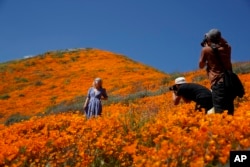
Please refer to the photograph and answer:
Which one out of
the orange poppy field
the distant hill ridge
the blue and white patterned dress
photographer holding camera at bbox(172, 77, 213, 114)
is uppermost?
the distant hill ridge

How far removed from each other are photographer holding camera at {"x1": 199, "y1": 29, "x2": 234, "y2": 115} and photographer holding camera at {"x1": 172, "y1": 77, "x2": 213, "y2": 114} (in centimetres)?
74

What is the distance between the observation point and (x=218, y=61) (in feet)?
23.6

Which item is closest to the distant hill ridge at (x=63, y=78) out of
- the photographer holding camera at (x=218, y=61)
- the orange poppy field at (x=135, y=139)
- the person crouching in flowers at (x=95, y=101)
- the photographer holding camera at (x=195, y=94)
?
the orange poppy field at (x=135, y=139)

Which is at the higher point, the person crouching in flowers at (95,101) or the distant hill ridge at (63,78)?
the distant hill ridge at (63,78)

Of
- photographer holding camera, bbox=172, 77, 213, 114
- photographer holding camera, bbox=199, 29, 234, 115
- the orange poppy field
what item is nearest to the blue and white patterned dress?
the orange poppy field

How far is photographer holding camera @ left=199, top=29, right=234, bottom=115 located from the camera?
23.3ft

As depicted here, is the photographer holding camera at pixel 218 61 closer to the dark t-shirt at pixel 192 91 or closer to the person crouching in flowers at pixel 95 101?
the dark t-shirt at pixel 192 91

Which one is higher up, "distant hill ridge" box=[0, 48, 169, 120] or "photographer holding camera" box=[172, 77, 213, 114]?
"distant hill ridge" box=[0, 48, 169, 120]

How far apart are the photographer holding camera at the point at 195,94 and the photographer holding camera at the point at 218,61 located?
2.44 ft

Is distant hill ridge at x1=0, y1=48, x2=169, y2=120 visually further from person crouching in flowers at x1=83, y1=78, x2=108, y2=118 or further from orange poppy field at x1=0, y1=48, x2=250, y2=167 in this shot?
person crouching in flowers at x1=83, y1=78, x2=108, y2=118

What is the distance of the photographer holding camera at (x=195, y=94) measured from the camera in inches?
314

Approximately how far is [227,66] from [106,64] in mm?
31062

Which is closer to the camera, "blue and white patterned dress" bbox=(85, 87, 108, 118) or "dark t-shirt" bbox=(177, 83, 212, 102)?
"dark t-shirt" bbox=(177, 83, 212, 102)

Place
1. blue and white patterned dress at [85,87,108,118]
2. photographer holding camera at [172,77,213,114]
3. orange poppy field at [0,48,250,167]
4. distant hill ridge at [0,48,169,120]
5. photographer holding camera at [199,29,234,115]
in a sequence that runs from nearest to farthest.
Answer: orange poppy field at [0,48,250,167], photographer holding camera at [199,29,234,115], photographer holding camera at [172,77,213,114], blue and white patterned dress at [85,87,108,118], distant hill ridge at [0,48,169,120]
